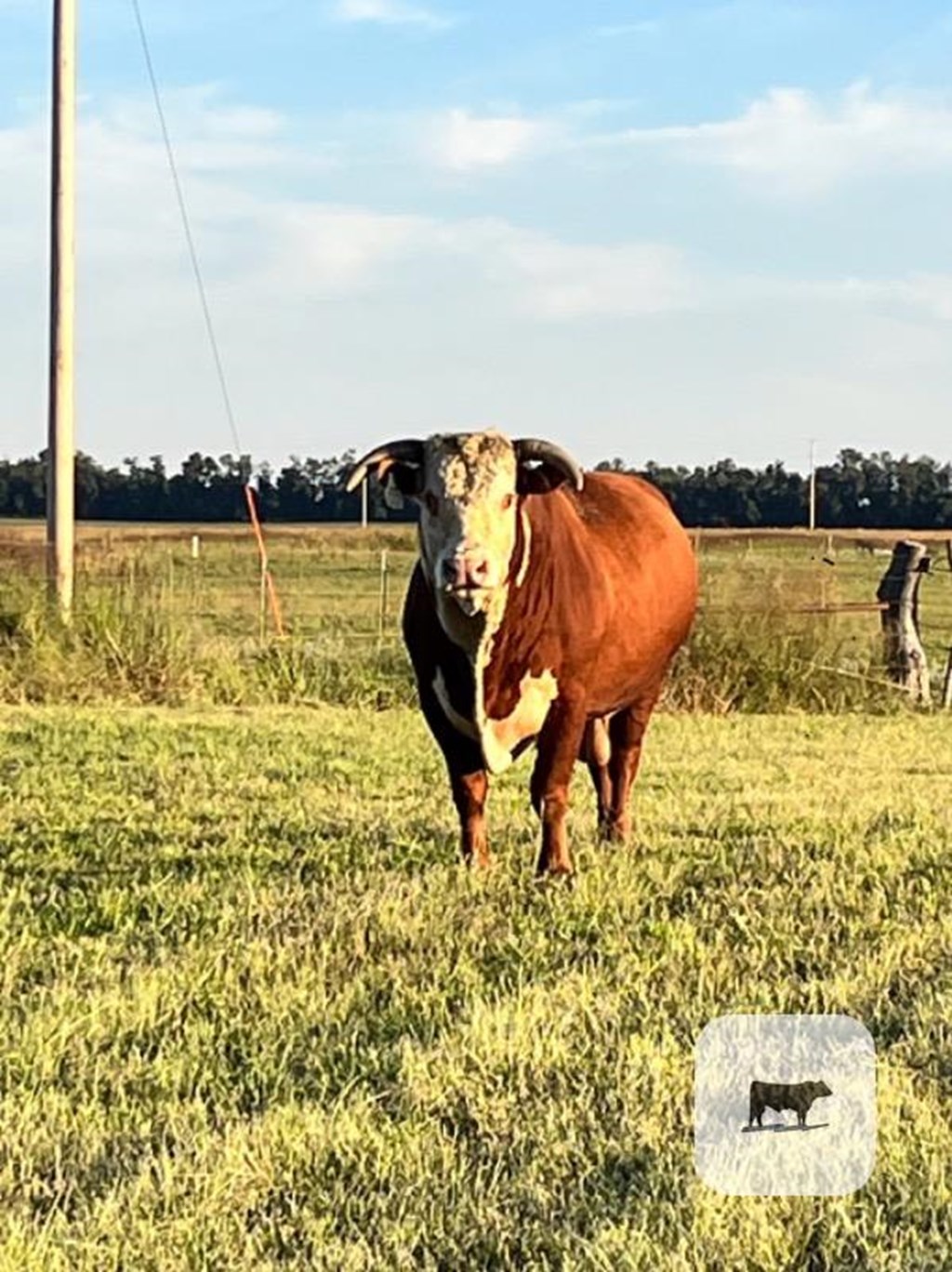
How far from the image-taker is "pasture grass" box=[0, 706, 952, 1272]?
3529 mm

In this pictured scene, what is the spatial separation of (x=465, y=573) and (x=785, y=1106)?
2.91 m

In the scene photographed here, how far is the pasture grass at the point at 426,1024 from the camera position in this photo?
139 inches

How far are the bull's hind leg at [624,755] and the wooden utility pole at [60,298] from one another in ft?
33.4

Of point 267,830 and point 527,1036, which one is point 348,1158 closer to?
point 527,1036

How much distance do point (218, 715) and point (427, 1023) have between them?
1055 cm

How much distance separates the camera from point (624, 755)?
9.24 m

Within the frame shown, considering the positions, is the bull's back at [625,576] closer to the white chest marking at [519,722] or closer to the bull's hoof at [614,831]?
the white chest marking at [519,722]

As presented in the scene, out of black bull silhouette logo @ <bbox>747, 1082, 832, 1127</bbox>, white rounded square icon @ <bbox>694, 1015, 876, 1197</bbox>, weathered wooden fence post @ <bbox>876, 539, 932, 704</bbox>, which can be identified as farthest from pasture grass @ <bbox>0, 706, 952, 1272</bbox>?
weathered wooden fence post @ <bbox>876, 539, 932, 704</bbox>

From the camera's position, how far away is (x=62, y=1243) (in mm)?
3428

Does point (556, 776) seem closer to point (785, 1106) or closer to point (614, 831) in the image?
point (614, 831)

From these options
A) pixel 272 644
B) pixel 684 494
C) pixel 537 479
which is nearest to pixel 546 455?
pixel 537 479

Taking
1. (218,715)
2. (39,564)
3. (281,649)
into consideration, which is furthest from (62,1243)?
(39,564)

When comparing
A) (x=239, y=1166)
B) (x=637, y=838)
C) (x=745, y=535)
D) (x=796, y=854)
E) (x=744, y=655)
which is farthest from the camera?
(x=745, y=535)

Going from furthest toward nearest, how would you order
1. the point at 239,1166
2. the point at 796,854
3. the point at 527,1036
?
the point at 796,854, the point at 527,1036, the point at 239,1166
